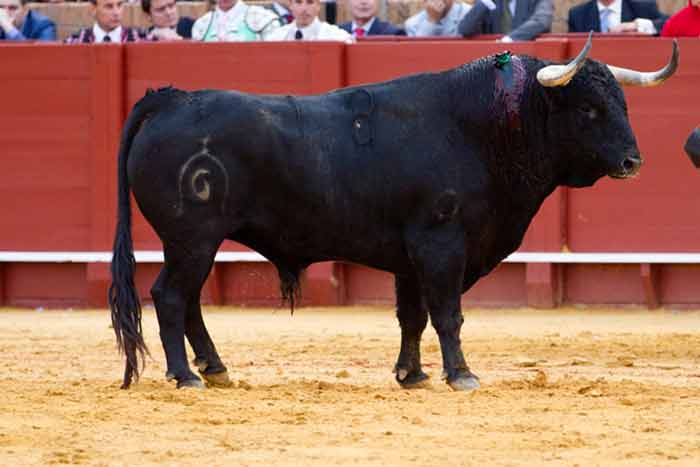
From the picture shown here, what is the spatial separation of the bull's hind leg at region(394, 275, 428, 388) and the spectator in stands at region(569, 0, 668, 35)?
16.9 feet

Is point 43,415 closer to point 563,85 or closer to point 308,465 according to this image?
point 308,465

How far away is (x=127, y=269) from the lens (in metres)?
9.34

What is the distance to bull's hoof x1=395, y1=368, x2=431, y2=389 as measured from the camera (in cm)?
959

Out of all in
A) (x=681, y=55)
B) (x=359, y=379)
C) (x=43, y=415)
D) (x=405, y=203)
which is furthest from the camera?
(x=681, y=55)

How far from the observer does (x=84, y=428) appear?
7797 mm

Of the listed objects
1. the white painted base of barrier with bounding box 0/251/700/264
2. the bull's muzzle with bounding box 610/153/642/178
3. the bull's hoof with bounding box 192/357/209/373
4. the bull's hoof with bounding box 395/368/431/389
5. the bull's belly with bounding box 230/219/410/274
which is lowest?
the white painted base of barrier with bounding box 0/251/700/264

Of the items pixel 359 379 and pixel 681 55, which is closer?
pixel 359 379

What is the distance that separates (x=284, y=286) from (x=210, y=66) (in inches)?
211

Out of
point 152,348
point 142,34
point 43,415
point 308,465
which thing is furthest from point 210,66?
point 308,465

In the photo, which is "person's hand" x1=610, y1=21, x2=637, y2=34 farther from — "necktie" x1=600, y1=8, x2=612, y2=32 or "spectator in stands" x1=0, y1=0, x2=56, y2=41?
"spectator in stands" x1=0, y1=0, x2=56, y2=41

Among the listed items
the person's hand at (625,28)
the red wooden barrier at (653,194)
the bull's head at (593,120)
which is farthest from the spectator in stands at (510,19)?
the bull's head at (593,120)

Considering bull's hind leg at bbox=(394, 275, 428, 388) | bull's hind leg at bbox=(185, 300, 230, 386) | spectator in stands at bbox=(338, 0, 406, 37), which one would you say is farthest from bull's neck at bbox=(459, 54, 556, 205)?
spectator in stands at bbox=(338, 0, 406, 37)

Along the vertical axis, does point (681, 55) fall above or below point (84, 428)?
above

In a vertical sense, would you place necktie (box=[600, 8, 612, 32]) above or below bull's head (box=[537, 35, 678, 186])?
above
